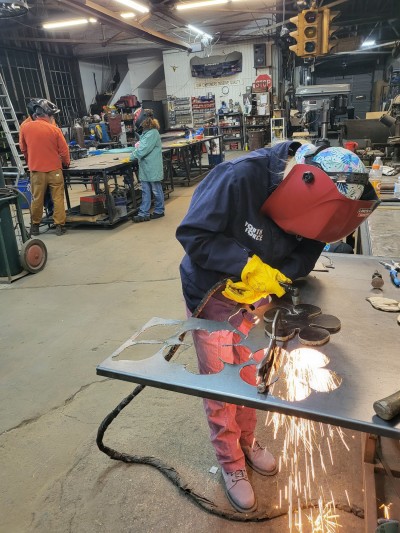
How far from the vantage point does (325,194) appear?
3.82 ft

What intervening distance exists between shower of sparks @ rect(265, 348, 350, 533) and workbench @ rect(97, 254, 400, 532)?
0.04m

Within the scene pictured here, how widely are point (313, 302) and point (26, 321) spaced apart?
2761 mm

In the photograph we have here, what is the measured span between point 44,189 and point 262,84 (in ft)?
32.4

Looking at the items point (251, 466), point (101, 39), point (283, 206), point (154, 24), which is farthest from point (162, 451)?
point (101, 39)

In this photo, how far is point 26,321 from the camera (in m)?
3.40

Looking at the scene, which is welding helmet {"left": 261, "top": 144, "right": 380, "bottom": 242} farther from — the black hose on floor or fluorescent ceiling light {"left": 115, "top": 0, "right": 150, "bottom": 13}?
fluorescent ceiling light {"left": 115, "top": 0, "right": 150, "bottom": 13}

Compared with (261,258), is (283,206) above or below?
above

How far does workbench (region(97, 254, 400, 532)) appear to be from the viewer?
889 mm

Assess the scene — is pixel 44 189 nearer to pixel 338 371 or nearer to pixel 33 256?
pixel 33 256

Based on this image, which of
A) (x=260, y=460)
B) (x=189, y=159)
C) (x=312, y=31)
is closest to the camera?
(x=260, y=460)

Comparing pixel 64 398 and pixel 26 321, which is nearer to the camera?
pixel 64 398

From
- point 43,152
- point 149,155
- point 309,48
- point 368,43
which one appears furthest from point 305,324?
point 368,43

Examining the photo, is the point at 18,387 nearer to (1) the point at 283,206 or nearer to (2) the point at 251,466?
(2) the point at 251,466

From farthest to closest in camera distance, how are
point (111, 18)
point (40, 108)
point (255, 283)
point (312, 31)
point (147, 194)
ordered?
point (111, 18) → point (147, 194) → point (312, 31) → point (40, 108) → point (255, 283)
